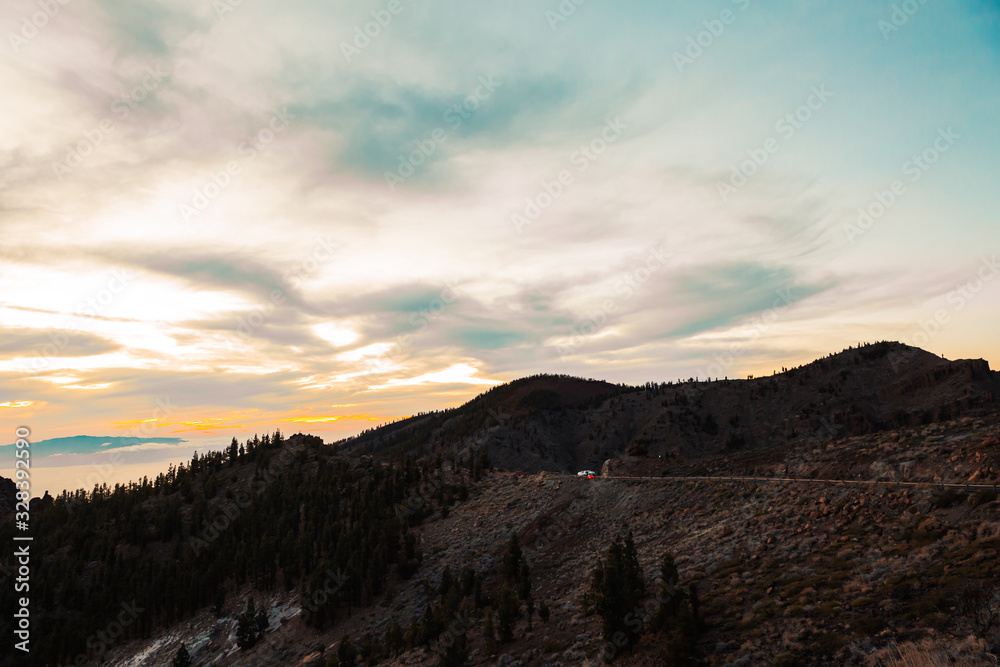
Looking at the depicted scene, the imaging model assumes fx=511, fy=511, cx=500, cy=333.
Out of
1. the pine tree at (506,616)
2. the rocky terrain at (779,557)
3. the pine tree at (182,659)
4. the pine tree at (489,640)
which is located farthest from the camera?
the pine tree at (182,659)

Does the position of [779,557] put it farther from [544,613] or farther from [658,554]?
[544,613]

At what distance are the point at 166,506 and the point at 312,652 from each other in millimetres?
90175

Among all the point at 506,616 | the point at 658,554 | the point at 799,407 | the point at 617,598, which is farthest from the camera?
the point at 799,407

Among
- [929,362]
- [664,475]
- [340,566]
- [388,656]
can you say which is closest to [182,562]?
[340,566]

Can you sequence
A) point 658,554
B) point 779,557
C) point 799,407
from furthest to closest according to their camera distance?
point 799,407 < point 658,554 < point 779,557

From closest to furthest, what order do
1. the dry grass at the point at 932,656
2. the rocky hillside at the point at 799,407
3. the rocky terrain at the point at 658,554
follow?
the dry grass at the point at 932,656, the rocky terrain at the point at 658,554, the rocky hillside at the point at 799,407

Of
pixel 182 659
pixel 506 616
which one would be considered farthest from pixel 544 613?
pixel 182 659

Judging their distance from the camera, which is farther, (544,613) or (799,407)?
(799,407)

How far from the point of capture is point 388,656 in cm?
3884

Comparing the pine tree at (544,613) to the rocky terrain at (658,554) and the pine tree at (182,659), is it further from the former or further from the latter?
the pine tree at (182,659)

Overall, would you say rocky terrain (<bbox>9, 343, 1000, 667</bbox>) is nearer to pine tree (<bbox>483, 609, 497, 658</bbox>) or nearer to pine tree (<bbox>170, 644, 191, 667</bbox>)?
pine tree (<bbox>483, 609, 497, 658</bbox>)

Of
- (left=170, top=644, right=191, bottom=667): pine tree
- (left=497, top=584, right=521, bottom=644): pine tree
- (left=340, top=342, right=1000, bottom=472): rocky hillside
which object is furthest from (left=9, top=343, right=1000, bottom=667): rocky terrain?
(left=340, top=342, right=1000, bottom=472): rocky hillside

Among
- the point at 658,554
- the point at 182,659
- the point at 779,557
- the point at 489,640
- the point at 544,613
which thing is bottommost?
the point at 182,659

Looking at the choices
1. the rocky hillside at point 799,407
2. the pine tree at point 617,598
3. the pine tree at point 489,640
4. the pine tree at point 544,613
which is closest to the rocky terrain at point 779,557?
the pine tree at point 544,613
